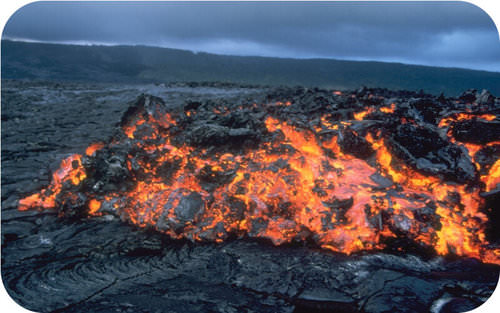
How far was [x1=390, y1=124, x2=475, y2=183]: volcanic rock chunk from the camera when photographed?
461 cm

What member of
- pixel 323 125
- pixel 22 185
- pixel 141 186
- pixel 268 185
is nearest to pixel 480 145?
pixel 323 125

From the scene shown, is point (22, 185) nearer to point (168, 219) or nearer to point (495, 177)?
point (168, 219)

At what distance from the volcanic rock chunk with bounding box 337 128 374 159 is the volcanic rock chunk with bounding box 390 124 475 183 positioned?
44 cm

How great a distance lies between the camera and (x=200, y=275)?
134 inches

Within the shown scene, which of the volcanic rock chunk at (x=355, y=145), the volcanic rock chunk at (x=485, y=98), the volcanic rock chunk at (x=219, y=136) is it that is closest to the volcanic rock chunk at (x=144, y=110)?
the volcanic rock chunk at (x=219, y=136)

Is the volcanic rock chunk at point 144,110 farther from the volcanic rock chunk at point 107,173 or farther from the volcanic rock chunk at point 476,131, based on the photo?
the volcanic rock chunk at point 476,131

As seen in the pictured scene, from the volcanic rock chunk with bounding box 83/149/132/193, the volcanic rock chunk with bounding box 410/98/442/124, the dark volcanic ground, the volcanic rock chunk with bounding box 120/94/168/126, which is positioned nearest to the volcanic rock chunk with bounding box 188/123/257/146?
the volcanic rock chunk with bounding box 120/94/168/126

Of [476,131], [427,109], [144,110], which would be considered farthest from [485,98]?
[144,110]

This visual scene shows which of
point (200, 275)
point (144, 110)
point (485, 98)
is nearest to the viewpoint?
point (200, 275)

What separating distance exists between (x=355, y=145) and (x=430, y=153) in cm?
125

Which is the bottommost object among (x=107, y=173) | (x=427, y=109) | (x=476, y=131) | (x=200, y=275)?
(x=200, y=275)

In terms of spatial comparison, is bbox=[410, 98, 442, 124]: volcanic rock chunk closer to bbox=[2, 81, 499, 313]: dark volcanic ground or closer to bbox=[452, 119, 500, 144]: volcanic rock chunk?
bbox=[452, 119, 500, 144]: volcanic rock chunk

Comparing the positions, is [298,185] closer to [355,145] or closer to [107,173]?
[355,145]

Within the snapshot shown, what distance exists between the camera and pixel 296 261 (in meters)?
3.64
